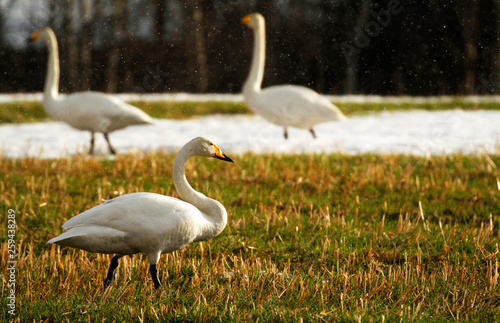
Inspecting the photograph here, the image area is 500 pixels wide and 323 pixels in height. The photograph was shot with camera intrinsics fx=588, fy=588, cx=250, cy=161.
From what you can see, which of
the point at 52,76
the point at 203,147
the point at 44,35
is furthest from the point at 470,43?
the point at 203,147

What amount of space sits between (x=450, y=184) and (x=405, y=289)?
12.8ft

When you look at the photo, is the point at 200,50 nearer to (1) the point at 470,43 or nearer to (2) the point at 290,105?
(1) the point at 470,43

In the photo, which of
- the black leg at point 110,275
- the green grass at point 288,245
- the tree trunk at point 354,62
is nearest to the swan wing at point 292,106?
the green grass at point 288,245

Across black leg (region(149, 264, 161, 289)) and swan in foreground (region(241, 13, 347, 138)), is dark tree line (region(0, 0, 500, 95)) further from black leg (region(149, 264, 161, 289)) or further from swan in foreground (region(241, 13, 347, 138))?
black leg (region(149, 264, 161, 289))

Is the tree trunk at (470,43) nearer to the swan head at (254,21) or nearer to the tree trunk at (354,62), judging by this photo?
the tree trunk at (354,62)

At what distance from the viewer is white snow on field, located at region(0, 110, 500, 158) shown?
1156cm

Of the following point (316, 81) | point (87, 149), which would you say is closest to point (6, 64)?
point (316, 81)

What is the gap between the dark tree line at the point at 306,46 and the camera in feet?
94.5

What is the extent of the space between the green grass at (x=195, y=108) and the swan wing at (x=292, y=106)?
7609mm

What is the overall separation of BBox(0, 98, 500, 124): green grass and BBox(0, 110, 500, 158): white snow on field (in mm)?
Result: 549

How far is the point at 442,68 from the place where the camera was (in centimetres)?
3170

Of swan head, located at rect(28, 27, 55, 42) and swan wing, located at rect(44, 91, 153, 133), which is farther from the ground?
swan head, located at rect(28, 27, 55, 42)

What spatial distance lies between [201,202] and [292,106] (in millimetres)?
6777

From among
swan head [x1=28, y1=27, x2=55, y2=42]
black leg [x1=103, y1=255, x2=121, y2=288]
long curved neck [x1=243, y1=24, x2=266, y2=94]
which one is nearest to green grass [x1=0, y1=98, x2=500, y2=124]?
swan head [x1=28, y1=27, x2=55, y2=42]
